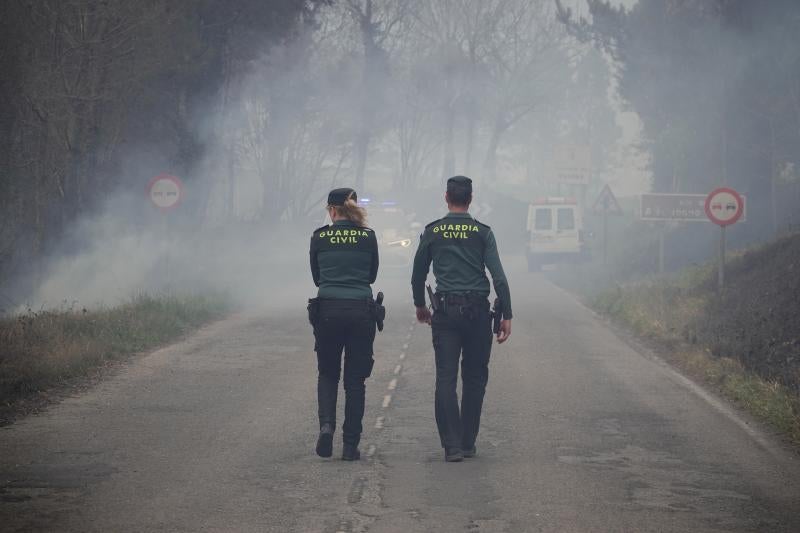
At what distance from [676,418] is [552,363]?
4168 mm

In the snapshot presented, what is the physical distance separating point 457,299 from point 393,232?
29547mm

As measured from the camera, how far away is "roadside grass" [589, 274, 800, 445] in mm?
11602

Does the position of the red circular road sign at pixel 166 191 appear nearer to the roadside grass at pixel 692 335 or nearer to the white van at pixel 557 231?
the roadside grass at pixel 692 335

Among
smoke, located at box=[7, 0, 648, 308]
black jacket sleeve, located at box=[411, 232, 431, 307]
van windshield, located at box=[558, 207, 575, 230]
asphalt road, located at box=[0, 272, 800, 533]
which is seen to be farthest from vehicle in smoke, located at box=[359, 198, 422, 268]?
black jacket sleeve, located at box=[411, 232, 431, 307]

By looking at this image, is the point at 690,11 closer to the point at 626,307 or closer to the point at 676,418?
the point at 626,307

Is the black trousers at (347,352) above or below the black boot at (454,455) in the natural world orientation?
above

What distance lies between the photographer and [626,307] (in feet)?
77.5

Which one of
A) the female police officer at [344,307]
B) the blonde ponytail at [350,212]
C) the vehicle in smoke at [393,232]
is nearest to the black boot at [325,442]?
the female police officer at [344,307]

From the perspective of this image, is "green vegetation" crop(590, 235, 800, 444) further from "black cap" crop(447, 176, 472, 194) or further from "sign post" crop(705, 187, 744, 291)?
"black cap" crop(447, 176, 472, 194)

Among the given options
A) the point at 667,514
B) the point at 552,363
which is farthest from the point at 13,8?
the point at 667,514

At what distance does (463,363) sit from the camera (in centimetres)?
906

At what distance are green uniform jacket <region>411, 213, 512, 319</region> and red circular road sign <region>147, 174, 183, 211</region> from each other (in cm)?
1513

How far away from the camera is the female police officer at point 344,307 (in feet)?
28.8

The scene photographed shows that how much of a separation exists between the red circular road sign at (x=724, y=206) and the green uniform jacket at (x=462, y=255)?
479 inches
